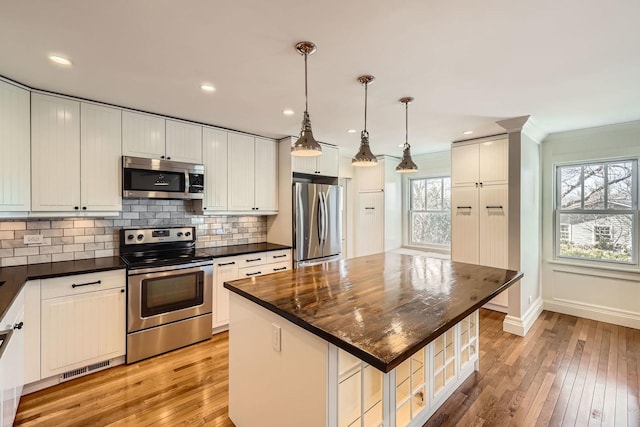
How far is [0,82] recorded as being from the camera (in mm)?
2115

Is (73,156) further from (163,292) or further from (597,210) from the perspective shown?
(597,210)

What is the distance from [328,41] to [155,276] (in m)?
2.49

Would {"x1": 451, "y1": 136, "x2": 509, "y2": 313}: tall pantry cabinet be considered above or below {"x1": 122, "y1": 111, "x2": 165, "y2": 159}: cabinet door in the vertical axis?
below

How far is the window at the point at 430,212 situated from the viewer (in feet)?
16.2

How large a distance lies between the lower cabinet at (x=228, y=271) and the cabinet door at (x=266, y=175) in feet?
2.32

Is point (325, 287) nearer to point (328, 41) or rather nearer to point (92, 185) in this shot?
point (328, 41)

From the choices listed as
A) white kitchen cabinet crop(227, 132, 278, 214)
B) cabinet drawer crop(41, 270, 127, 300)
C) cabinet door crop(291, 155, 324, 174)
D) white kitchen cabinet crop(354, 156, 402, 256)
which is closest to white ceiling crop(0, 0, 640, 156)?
white kitchen cabinet crop(227, 132, 278, 214)

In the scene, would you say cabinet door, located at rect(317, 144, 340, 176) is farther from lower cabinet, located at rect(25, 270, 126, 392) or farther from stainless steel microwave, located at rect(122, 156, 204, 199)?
lower cabinet, located at rect(25, 270, 126, 392)

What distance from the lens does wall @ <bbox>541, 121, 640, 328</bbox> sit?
3.39m

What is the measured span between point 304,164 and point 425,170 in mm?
2327

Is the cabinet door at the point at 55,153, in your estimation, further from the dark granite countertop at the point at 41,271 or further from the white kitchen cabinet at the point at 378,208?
the white kitchen cabinet at the point at 378,208

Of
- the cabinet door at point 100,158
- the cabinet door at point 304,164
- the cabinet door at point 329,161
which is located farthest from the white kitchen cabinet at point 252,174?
the cabinet door at point 100,158

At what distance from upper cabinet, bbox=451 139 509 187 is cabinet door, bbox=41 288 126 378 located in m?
4.27

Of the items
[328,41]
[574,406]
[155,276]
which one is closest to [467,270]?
[574,406]
